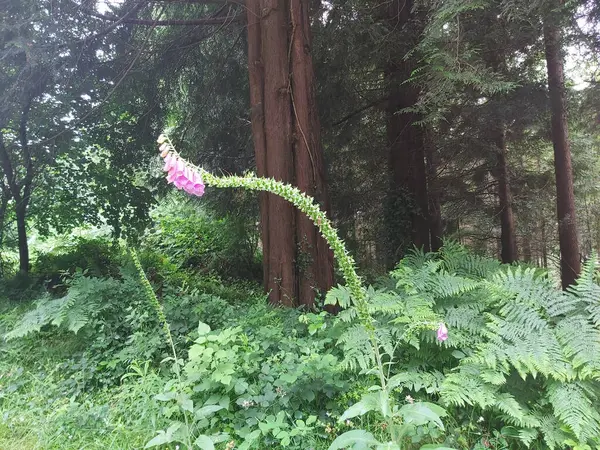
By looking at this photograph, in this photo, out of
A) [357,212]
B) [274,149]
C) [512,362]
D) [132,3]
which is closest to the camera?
[512,362]

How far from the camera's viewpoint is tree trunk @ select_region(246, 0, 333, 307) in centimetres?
456

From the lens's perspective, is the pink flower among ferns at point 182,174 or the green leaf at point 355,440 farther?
the green leaf at point 355,440

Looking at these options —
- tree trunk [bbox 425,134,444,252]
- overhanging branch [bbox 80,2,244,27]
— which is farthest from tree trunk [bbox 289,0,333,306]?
tree trunk [bbox 425,134,444,252]

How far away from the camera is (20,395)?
2838 mm

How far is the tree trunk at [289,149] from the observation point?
15.0 feet

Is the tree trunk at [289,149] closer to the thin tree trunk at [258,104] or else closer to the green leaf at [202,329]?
the thin tree trunk at [258,104]

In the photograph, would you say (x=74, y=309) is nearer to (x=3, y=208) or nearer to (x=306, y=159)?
(x=306, y=159)

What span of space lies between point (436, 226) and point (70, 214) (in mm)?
7062

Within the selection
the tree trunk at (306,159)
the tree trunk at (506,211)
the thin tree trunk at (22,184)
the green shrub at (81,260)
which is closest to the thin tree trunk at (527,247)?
the tree trunk at (506,211)

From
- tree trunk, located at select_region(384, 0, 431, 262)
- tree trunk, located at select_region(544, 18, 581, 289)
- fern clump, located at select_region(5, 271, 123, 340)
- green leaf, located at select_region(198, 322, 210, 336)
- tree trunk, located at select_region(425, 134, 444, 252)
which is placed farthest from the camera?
tree trunk, located at select_region(425, 134, 444, 252)

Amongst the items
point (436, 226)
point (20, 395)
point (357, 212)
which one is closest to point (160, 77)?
point (357, 212)

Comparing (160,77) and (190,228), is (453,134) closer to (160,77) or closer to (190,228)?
(160,77)

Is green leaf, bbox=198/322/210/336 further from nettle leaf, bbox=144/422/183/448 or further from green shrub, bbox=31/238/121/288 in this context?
green shrub, bbox=31/238/121/288

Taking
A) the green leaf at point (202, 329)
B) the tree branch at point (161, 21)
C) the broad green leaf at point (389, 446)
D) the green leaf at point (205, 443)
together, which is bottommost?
the green leaf at point (205, 443)
